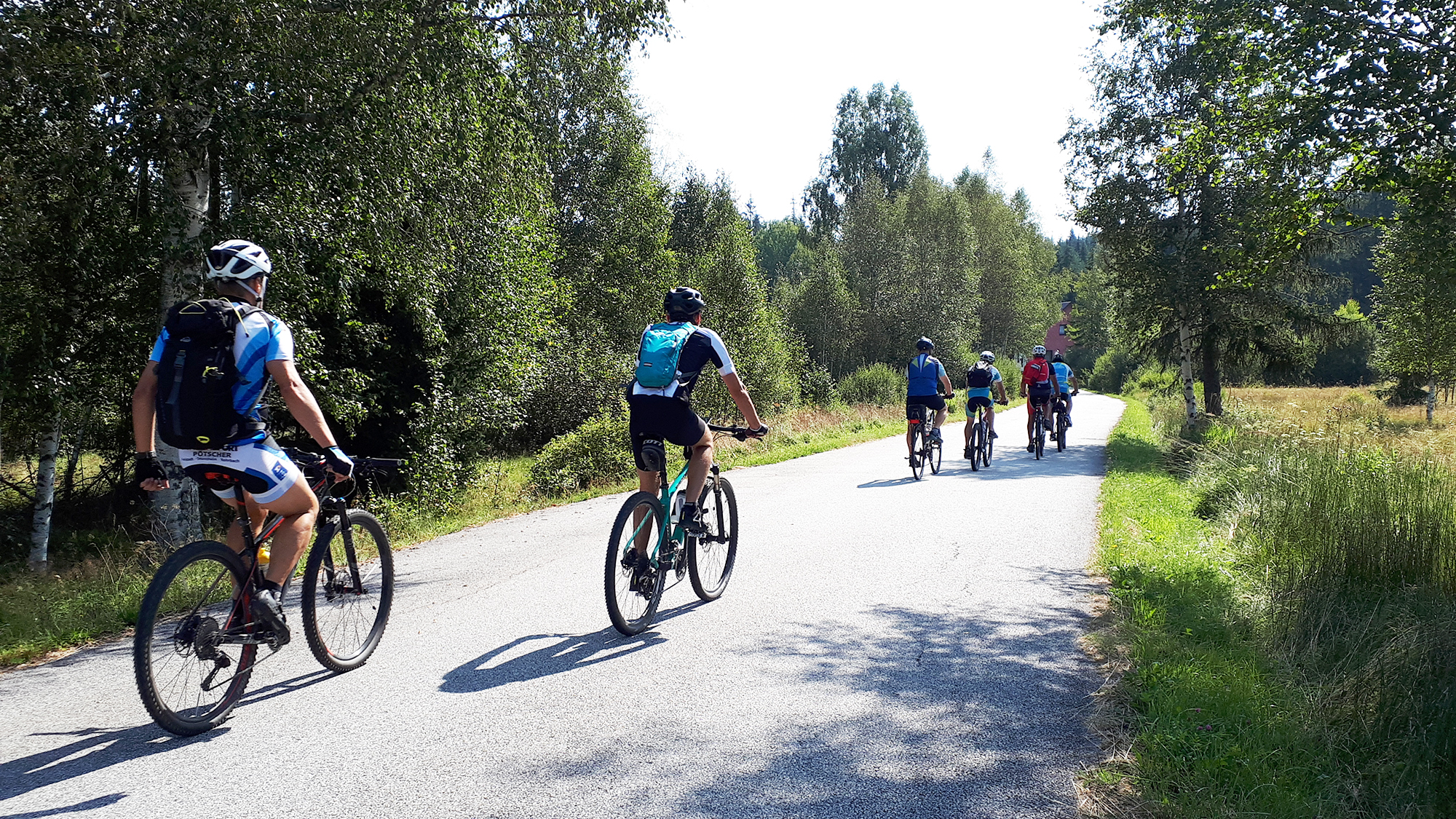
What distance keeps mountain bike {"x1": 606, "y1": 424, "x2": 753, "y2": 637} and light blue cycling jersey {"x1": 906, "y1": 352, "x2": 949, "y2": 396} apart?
7724mm

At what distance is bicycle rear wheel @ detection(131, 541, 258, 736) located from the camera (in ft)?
11.6

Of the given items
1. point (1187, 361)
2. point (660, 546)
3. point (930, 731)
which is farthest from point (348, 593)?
point (1187, 361)

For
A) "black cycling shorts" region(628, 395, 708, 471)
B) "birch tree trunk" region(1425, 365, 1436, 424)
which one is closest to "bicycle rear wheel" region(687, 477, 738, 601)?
"black cycling shorts" region(628, 395, 708, 471)

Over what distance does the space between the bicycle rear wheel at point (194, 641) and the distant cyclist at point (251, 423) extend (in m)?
0.14

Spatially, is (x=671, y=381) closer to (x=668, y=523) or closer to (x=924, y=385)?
(x=668, y=523)

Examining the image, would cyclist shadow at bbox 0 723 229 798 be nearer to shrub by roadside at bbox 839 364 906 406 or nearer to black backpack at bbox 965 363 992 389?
black backpack at bbox 965 363 992 389

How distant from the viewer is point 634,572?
5.14 m

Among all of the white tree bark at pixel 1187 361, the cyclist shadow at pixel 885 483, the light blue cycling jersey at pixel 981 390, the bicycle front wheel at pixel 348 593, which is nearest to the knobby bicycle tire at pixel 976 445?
the light blue cycling jersey at pixel 981 390

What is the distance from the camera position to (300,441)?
12195 millimetres

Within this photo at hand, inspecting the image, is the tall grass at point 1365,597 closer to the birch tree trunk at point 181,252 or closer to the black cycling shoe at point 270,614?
→ the black cycling shoe at point 270,614

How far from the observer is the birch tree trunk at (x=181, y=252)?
8.11m

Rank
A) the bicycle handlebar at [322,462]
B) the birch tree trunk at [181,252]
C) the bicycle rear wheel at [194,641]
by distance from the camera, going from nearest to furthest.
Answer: the bicycle rear wheel at [194,641] → the bicycle handlebar at [322,462] → the birch tree trunk at [181,252]

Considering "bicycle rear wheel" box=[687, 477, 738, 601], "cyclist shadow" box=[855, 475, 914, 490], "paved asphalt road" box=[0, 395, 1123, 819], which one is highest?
"bicycle rear wheel" box=[687, 477, 738, 601]

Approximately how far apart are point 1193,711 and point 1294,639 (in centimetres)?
187
